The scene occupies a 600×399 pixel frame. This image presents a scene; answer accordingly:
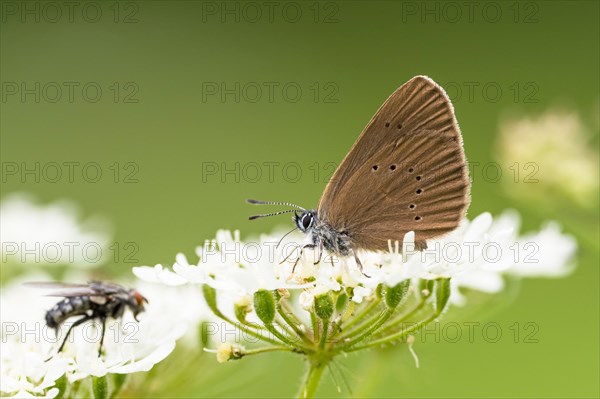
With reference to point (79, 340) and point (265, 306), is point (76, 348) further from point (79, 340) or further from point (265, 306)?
point (265, 306)

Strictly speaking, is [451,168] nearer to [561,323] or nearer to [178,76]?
[561,323]

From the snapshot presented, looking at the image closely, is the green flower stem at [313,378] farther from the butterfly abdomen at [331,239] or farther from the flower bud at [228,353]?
the butterfly abdomen at [331,239]

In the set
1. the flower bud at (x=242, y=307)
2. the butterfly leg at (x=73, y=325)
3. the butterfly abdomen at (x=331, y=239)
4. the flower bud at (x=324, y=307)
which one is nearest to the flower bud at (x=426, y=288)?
the flower bud at (x=324, y=307)

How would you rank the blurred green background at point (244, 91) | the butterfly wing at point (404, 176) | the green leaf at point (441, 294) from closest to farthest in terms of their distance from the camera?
the green leaf at point (441, 294) < the butterfly wing at point (404, 176) < the blurred green background at point (244, 91)

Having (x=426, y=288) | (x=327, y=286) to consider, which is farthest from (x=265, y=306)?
(x=426, y=288)

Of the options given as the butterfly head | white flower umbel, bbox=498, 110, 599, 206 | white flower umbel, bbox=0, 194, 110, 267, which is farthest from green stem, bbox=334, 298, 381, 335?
white flower umbel, bbox=0, 194, 110, 267
